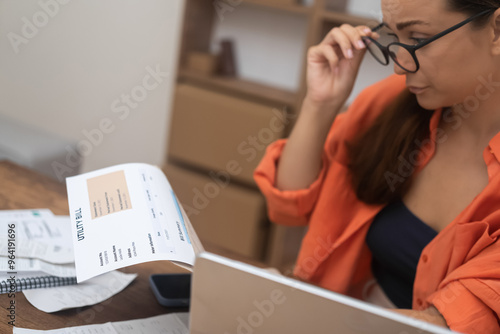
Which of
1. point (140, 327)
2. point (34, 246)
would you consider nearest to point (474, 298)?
point (140, 327)

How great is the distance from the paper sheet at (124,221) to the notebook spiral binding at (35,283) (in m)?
0.16

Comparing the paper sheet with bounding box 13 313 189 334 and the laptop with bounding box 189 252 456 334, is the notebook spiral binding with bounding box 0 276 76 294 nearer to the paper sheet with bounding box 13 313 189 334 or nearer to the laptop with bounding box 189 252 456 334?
the paper sheet with bounding box 13 313 189 334

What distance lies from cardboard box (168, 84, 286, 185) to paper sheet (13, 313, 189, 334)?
5.34ft

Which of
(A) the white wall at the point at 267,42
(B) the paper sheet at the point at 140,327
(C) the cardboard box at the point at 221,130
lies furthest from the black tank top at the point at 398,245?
(A) the white wall at the point at 267,42

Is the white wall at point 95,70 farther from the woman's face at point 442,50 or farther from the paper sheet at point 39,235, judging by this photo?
the woman's face at point 442,50

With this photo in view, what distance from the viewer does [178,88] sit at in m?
2.88

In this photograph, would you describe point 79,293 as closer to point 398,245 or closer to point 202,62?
point 398,245

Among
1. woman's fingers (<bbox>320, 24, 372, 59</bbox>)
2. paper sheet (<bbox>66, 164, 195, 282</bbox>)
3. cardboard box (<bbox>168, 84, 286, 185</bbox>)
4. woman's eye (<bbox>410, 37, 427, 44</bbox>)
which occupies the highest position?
woman's eye (<bbox>410, 37, 427, 44</bbox>)

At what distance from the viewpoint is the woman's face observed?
113cm

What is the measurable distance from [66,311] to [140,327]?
0.14 meters

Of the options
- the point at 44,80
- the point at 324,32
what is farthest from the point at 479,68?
the point at 44,80

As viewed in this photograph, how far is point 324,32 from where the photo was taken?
8.51 feet

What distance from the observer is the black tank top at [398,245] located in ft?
4.42

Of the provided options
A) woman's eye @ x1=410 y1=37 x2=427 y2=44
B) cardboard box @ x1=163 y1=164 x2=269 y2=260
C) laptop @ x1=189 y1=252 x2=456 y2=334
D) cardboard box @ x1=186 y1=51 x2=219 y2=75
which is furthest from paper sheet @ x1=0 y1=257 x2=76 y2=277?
cardboard box @ x1=186 y1=51 x2=219 y2=75
